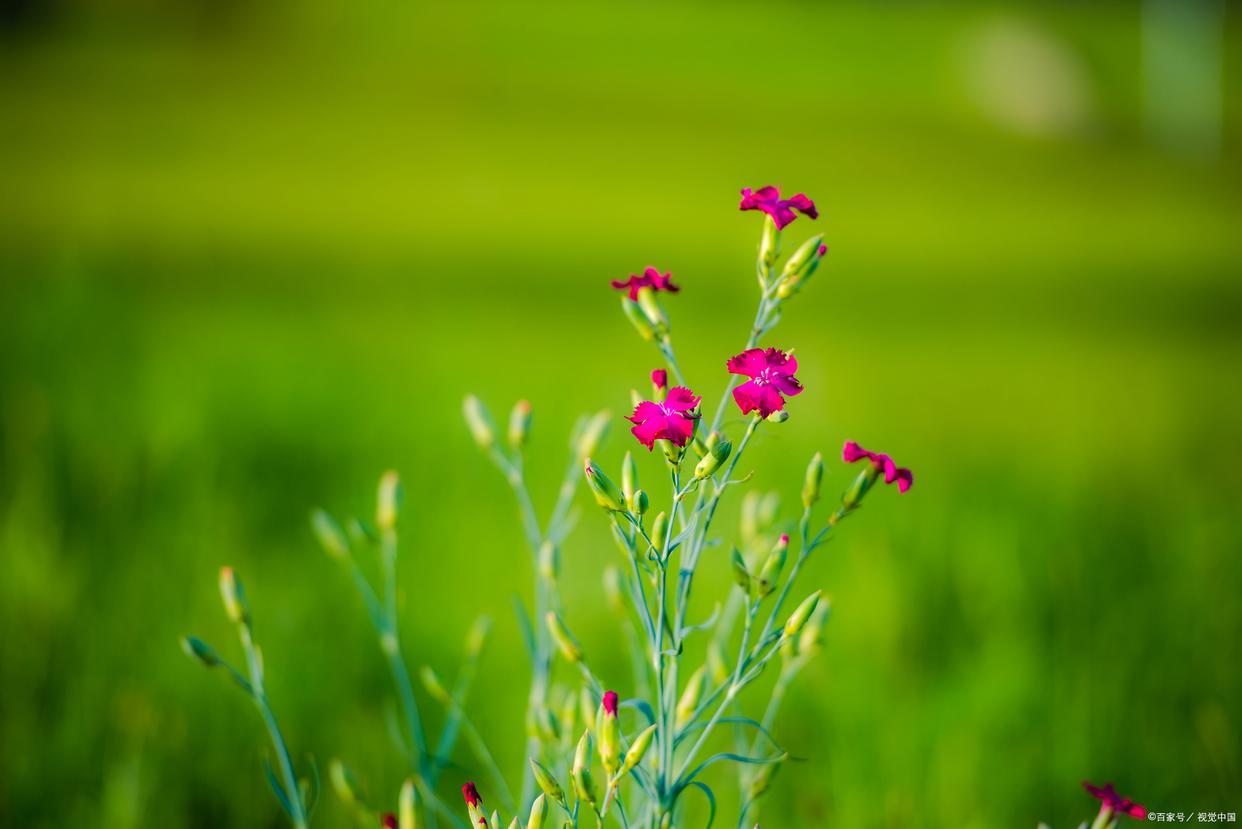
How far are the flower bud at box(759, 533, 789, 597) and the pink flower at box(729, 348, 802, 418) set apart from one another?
129 millimetres

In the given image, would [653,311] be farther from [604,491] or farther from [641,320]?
[604,491]

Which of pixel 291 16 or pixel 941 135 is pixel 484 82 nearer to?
pixel 291 16

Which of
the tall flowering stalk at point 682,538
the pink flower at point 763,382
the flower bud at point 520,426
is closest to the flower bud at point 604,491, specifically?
the tall flowering stalk at point 682,538

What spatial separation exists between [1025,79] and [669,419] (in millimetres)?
11070

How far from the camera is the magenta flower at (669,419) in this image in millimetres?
549

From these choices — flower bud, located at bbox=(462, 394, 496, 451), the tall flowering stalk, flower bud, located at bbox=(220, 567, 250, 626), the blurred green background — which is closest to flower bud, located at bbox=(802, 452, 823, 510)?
the tall flowering stalk

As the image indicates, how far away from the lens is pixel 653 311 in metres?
0.69

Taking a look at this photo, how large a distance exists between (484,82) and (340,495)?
21.4 ft

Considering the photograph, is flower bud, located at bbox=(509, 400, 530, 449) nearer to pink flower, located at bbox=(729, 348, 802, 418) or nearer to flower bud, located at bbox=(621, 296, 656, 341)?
flower bud, located at bbox=(621, 296, 656, 341)

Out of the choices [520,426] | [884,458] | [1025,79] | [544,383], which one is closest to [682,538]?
[884,458]

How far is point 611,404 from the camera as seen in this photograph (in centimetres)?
262

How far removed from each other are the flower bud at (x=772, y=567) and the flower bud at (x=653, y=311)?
0.19m

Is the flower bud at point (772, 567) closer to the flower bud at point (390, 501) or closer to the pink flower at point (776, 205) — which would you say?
the pink flower at point (776, 205)

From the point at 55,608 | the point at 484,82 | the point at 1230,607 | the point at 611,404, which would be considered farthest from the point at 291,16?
the point at 1230,607
